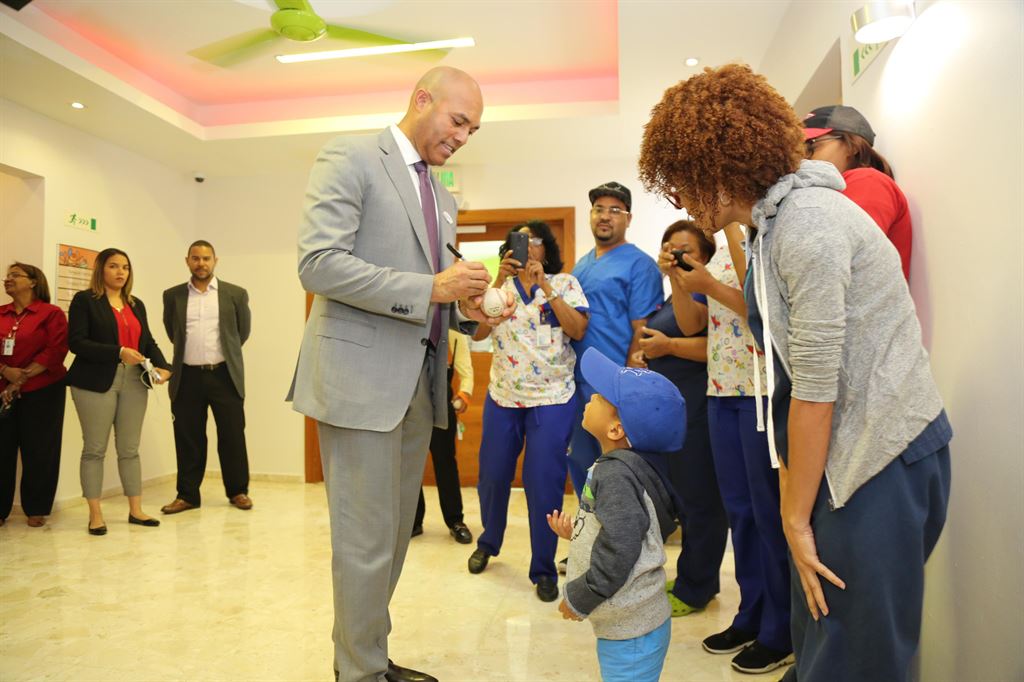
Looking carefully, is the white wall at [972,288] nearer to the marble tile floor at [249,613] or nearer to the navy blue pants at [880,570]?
the navy blue pants at [880,570]

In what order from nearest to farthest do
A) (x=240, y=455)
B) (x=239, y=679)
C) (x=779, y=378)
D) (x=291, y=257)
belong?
1. (x=779, y=378)
2. (x=239, y=679)
3. (x=240, y=455)
4. (x=291, y=257)

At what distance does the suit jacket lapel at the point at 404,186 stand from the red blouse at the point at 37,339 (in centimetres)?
311

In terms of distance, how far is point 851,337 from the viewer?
104 cm

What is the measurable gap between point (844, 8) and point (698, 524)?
1.88 metres

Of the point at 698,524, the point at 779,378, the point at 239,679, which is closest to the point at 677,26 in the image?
the point at 698,524

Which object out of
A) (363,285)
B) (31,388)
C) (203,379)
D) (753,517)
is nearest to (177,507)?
(203,379)

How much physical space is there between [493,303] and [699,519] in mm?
1183

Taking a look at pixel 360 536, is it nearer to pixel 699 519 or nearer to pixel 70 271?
pixel 699 519

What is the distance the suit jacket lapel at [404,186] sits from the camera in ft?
5.43

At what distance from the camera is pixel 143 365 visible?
3.89 metres

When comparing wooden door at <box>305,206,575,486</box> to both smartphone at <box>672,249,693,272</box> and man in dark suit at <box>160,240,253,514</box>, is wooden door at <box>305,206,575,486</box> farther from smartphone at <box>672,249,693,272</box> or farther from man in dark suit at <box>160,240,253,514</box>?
smartphone at <box>672,249,693,272</box>

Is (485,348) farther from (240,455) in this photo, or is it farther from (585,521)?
(585,521)

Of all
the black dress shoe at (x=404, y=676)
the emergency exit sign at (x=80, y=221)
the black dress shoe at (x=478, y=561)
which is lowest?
the black dress shoe at (x=478, y=561)

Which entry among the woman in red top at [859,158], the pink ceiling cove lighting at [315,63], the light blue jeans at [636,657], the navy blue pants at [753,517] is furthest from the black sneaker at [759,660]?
the pink ceiling cove lighting at [315,63]
